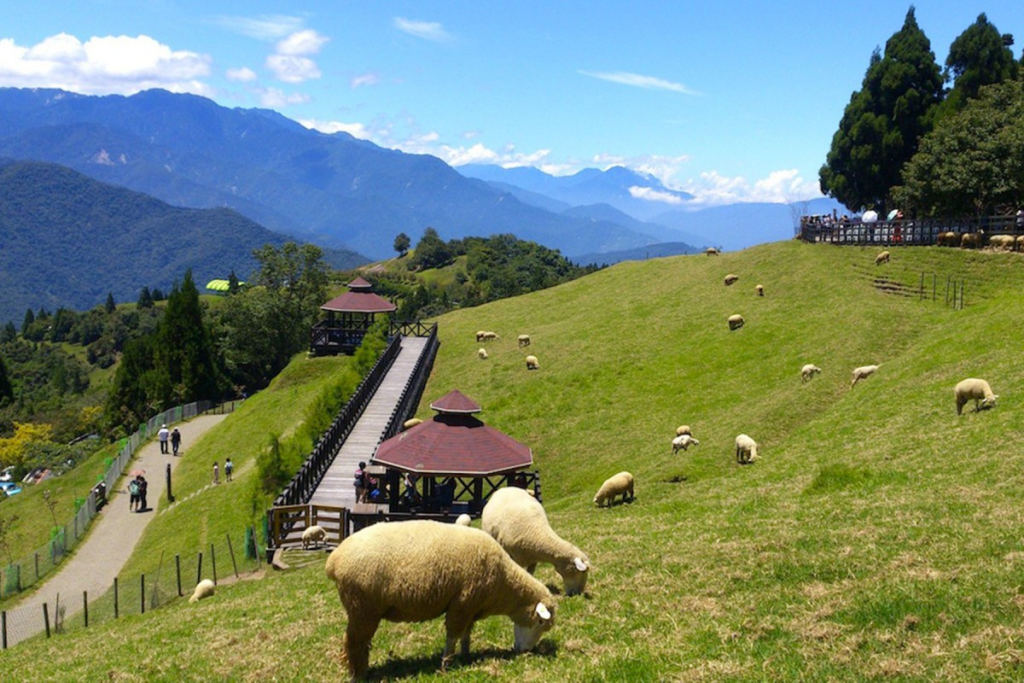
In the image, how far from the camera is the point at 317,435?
129 ft

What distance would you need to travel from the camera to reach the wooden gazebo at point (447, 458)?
24.5 meters

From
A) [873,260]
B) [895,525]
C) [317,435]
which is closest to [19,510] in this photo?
[317,435]

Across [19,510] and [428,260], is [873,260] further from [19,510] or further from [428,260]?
[428,260]

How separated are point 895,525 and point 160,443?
50.6 m

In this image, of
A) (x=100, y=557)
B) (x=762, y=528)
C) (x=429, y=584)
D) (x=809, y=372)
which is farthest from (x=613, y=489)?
(x=100, y=557)

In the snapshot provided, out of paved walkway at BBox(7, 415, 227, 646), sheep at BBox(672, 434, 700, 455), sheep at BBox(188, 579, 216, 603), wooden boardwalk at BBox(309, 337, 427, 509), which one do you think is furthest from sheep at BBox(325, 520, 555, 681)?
sheep at BBox(672, 434, 700, 455)

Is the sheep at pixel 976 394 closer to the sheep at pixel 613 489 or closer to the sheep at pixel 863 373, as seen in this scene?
the sheep at pixel 613 489

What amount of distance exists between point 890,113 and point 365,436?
57.2 m

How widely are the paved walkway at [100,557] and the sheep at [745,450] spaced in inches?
859

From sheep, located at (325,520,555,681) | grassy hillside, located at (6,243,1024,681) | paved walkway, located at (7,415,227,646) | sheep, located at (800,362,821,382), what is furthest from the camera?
sheep, located at (800,362,821,382)

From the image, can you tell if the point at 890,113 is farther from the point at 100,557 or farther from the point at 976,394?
the point at 100,557

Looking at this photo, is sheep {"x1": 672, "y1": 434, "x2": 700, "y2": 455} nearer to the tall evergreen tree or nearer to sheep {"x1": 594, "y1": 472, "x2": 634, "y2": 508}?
sheep {"x1": 594, "y1": 472, "x2": 634, "y2": 508}

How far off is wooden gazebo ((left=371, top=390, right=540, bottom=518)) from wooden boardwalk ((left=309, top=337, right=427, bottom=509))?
132 inches

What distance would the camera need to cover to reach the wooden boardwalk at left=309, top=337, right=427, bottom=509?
3011cm
